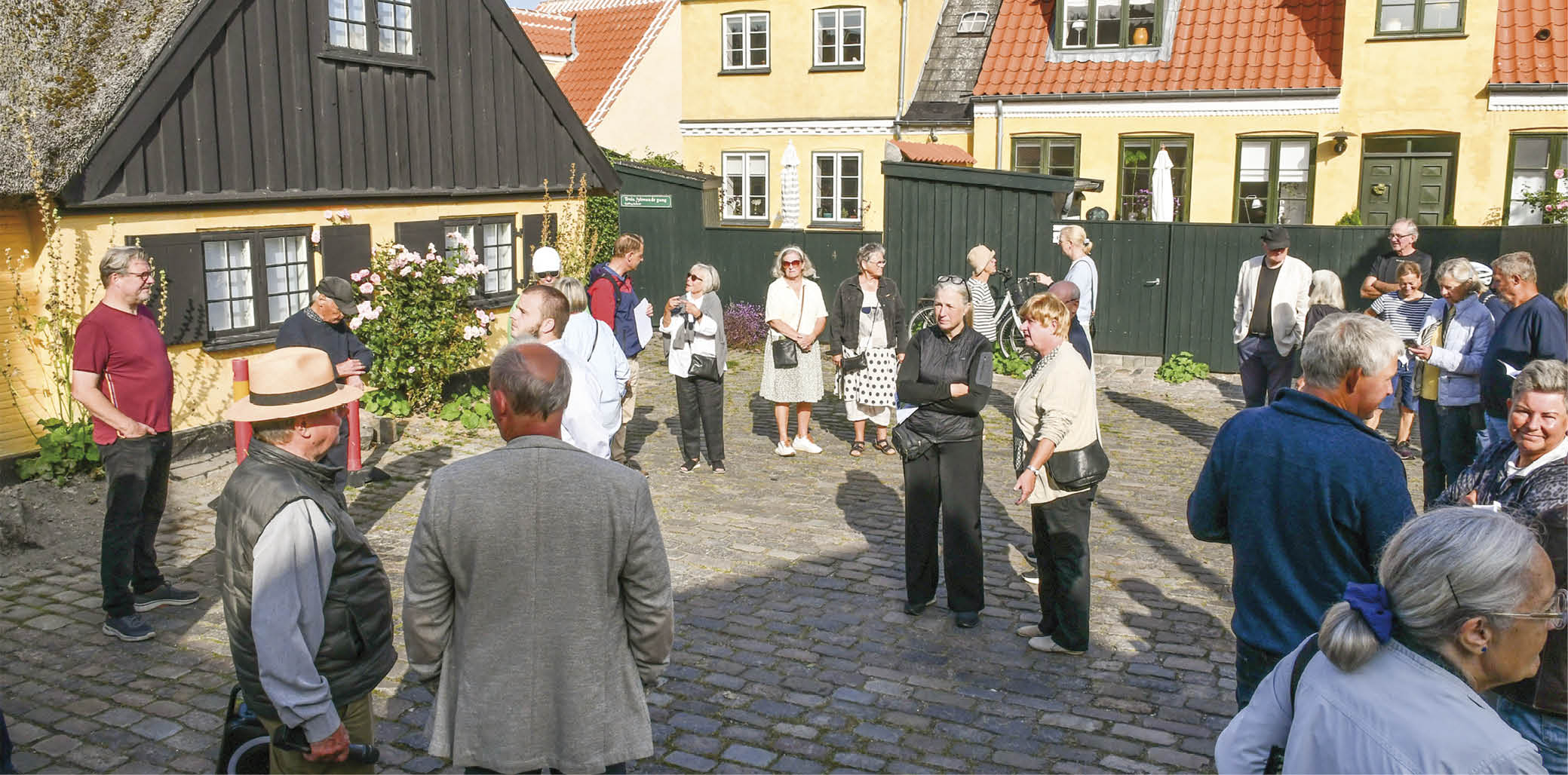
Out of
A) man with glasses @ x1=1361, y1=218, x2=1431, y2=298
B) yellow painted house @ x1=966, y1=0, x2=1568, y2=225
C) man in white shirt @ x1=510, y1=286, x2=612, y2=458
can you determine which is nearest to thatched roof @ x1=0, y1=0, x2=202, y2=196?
man in white shirt @ x1=510, y1=286, x2=612, y2=458

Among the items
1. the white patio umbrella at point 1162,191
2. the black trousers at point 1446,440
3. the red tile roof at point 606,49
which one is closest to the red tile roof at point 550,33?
the red tile roof at point 606,49

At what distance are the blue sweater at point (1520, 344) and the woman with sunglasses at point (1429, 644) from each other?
5497mm

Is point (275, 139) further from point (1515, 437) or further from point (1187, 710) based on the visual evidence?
point (1515, 437)

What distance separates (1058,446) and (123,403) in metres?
5.02

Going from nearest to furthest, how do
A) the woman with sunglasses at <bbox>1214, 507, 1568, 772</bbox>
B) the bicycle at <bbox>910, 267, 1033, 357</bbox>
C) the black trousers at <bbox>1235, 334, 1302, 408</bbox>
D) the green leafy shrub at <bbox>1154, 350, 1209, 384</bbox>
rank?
the woman with sunglasses at <bbox>1214, 507, 1568, 772</bbox>
the black trousers at <bbox>1235, 334, 1302, 408</bbox>
the green leafy shrub at <bbox>1154, 350, 1209, 384</bbox>
the bicycle at <bbox>910, 267, 1033, 357</bbox>

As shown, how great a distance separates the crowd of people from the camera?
2.51 meters

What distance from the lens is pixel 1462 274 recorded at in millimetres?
8820

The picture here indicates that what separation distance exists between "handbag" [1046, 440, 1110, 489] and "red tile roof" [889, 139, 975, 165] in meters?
16.9

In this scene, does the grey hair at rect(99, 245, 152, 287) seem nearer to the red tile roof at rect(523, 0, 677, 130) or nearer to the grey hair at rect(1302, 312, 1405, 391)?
the grey hair at rect(1302, 312, 1405, 391)

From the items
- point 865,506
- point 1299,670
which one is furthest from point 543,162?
point 1299,670

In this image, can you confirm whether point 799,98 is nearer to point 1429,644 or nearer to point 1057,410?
point 1057,410

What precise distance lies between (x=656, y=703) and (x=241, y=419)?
281cm

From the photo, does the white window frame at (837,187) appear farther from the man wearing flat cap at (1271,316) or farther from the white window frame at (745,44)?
the man wearing flat cap at (1271,316)

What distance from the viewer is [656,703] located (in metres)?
5.90
